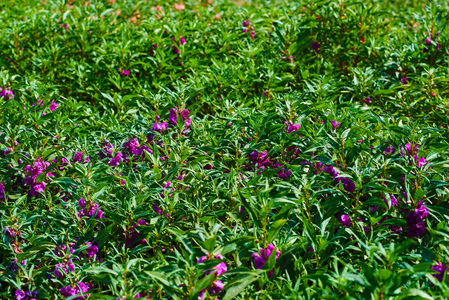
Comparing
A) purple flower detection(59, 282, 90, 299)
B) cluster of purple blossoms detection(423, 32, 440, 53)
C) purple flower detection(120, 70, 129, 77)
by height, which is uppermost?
cluster of purple blossoms detection(423, 32, 440, 53)

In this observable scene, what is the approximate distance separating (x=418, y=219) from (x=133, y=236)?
1.30 meters

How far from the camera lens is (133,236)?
239 centimetres

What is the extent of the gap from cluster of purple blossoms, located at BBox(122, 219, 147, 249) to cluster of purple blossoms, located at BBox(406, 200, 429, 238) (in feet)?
4.02

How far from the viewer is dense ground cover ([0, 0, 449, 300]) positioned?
1966mm

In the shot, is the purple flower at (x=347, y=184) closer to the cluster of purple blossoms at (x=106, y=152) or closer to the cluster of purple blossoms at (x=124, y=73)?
the cluster of purple blossoms at (x=106, y=152)

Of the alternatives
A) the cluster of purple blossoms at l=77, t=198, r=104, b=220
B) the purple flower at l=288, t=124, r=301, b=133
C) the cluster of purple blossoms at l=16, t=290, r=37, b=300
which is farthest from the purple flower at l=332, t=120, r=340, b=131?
the cluster of purple blossoms at l=16, t=290, r=37, b=300

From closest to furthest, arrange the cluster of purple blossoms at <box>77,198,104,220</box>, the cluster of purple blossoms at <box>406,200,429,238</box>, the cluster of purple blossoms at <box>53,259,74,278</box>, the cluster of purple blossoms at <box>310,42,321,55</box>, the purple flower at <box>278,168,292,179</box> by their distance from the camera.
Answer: the cluster of purple blossoms at <box>53,259,74,278</box> < the cluster of purple blossoms at <box>406,200,429,238</box> < the cluster of purple blossoms at <box>77,198,104,220</box> < the purple flower at <box>278,168,292,179</box> < the cluster of purple blossoms at <box>310,42,321,55</box>

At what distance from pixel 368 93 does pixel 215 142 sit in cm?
150

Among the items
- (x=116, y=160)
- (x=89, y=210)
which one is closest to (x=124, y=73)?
(x=116, y=160)

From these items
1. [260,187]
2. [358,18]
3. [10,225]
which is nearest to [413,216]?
[260,187]

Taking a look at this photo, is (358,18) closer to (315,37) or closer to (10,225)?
(315,37)

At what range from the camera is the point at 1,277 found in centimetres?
223

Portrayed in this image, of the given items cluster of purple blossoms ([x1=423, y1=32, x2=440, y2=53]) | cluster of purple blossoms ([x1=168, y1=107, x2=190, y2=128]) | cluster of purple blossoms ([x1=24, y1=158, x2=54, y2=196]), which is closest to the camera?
cluster of purple blossoms ([x1=24, y1=158, x2=54, y2=196])

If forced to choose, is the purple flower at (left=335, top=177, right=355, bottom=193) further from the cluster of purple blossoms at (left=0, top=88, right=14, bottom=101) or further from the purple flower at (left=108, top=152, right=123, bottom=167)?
the cluster of purple blossoms at (left=0, top=88, right=14, bottom=101)
